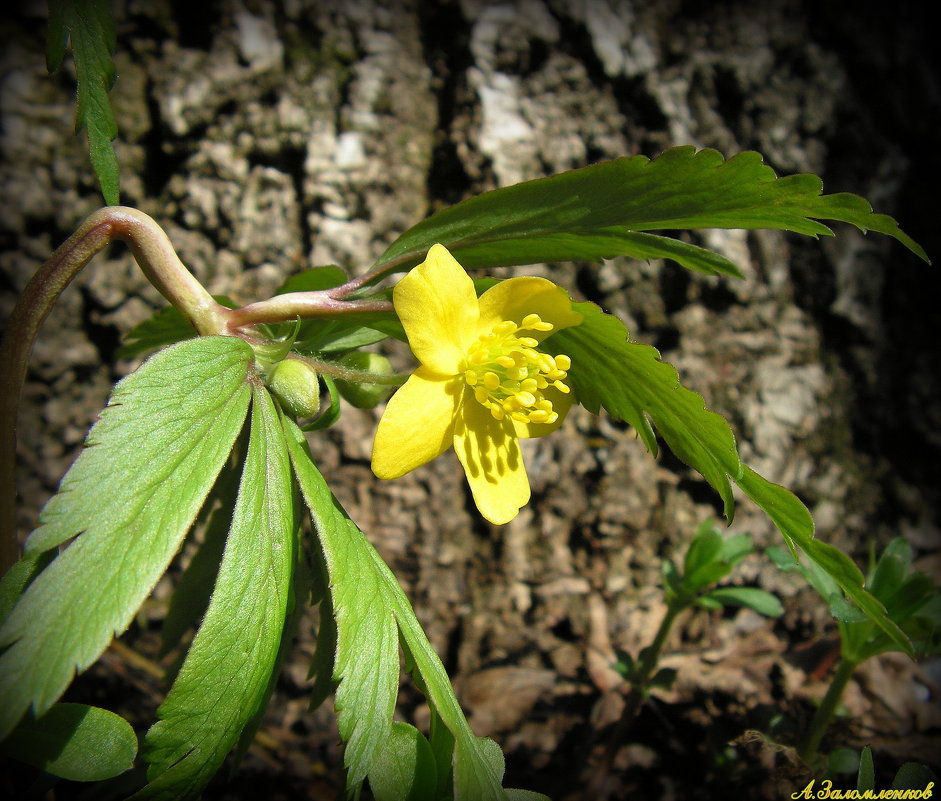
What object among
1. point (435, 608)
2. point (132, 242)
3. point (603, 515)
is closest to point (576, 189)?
point (132, 242)

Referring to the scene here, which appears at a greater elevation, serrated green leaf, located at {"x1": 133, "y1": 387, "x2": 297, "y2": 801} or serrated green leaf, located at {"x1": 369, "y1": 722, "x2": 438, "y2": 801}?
serrated green leaf, located at {"x1": 133, "y1": 387, "x2": 297, "y2": 801}

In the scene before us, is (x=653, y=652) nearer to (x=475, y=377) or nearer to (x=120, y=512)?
(x=475, y=377)

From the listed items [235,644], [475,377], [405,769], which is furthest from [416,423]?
[405,769]

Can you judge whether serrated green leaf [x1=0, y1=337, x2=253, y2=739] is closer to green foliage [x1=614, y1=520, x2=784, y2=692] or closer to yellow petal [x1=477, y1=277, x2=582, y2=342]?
yellow petal [x1=477, y1=277, x2=582, y2=342]

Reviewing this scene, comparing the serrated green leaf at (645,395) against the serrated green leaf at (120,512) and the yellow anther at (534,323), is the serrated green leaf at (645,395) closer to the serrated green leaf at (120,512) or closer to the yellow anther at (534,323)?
the yellow anther at (534,323)

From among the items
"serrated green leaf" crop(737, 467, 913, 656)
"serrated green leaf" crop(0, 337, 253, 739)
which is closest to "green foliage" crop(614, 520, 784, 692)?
"serrated green leaf" crop(737, 467, 913, 656)

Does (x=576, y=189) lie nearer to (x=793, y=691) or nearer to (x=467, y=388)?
(x=467, y=388)

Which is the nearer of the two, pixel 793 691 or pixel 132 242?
pixel 132 242
